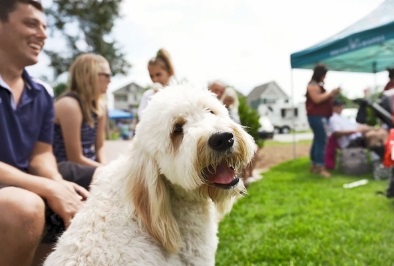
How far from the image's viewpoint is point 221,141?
1.74 m

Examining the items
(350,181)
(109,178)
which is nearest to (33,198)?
(109,178)

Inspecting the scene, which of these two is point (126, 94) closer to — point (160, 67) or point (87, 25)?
point (87, 25)

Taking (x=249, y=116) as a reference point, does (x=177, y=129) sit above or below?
above

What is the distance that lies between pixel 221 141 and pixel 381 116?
4442mm

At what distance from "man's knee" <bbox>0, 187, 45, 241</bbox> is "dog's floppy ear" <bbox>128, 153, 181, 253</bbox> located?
42cm

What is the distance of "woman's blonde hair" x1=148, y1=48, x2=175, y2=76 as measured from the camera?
404 centimetres

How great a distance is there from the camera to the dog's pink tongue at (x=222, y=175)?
1.85m

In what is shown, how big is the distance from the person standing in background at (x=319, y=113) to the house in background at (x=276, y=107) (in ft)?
84.4

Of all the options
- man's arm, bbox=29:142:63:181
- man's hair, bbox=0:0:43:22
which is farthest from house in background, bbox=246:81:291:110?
man's hair, bbox=0:0:43:22

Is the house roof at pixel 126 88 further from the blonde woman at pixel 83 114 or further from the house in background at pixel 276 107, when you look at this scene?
the blonde woman at pixel 83 114

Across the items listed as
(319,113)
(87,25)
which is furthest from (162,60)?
(87,25)

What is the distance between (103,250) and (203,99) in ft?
2.78

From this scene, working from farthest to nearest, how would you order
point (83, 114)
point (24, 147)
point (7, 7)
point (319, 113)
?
point (319, 113) < point (83, 114) < point (24, 147) < point (7, 7)

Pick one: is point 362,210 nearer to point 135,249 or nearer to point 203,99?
point 203,99
